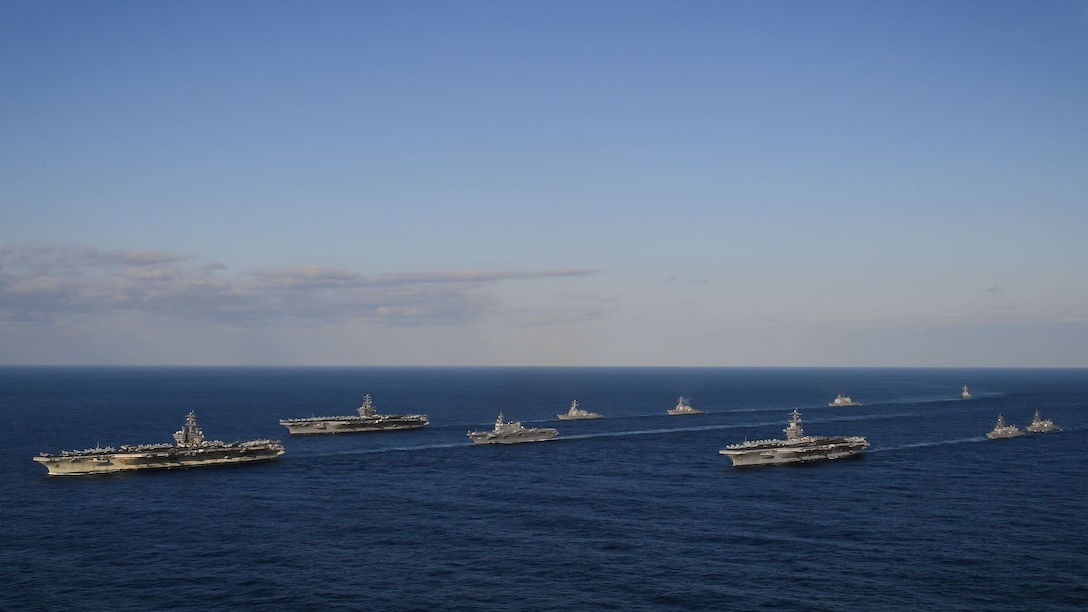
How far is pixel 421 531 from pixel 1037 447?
150 meters

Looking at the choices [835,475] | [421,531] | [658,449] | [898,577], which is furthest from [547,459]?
[898,577]

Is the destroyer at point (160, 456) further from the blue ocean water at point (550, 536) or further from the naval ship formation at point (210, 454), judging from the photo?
the blue ocean water at point (550, 536)

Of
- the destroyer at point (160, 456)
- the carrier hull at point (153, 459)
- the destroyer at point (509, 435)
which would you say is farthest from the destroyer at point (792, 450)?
the destroyer at point (160, 456)

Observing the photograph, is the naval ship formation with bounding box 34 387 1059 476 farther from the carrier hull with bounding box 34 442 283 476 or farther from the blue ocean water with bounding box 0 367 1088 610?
the blue ocean water with bounding box 0 367 1088 610

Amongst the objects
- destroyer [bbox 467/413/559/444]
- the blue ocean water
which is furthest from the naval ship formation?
destroyer [bbox 467/413/559/444]

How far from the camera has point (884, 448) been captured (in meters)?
184

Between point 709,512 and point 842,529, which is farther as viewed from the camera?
point 709,512

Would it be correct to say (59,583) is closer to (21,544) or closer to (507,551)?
(21,544)

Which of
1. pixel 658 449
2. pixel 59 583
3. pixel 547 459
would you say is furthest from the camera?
pixel 658 449

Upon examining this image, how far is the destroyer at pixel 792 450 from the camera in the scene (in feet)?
521

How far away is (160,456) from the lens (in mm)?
154250

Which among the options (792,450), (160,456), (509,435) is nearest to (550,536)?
(792,450)

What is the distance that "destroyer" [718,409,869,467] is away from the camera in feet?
521

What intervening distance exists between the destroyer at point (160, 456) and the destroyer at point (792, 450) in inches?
3617
